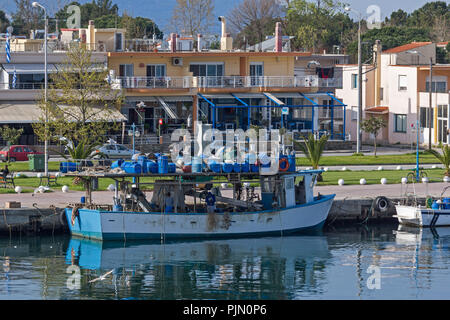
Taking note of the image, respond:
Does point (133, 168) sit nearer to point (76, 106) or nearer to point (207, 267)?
point (207, 267)

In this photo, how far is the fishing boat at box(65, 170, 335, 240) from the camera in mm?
43344

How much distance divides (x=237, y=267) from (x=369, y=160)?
2942 centimetres

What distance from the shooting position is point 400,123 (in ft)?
279

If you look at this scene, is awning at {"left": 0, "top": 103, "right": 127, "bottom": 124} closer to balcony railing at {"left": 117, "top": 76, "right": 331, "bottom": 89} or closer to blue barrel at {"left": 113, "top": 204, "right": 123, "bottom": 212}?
balcony railing at {"left": 117, "top": 76, "right": 331, "bottom": 89}

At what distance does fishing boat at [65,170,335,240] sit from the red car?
2245cm

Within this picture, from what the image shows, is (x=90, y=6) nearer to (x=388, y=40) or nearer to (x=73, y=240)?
(x=388, y=40)

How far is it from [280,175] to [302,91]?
39088 millimetres

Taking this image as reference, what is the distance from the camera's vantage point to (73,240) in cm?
4428

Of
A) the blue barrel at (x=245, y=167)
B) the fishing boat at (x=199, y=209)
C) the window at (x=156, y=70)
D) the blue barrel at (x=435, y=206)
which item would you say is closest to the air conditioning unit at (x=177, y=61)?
the window at (x=156, y=70)

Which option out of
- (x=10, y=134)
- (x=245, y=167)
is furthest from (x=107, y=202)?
(x=10, y=134)

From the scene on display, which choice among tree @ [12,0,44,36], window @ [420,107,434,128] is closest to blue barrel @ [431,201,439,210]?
window @ [420,107,434,128]

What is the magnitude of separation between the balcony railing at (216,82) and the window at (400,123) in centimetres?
798
